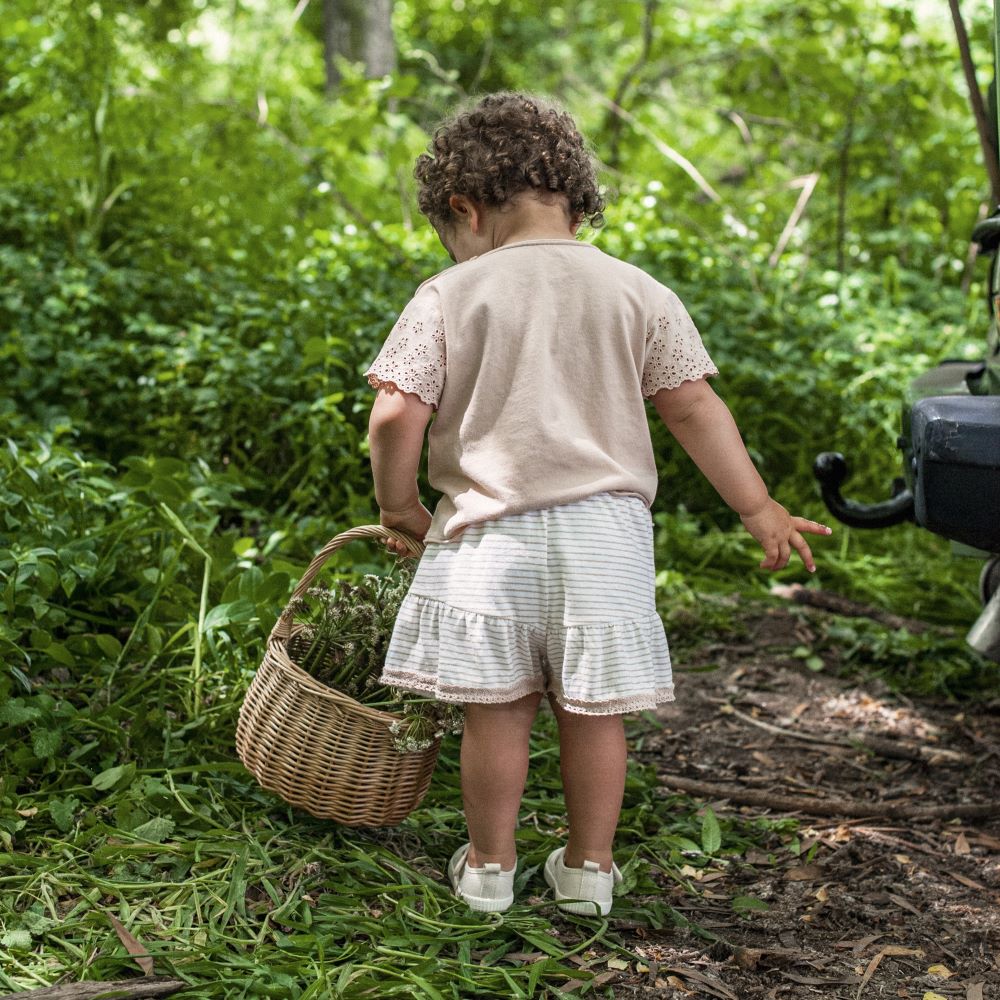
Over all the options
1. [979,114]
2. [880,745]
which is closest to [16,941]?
[880,745]

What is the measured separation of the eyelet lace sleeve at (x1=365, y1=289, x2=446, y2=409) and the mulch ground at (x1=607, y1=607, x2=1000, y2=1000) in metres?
1.05

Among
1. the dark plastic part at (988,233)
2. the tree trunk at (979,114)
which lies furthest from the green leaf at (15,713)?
the tree trunk at (979,114)

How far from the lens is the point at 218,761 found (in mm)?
2604

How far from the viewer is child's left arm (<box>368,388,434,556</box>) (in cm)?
211

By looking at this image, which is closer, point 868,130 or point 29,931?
point 29,931

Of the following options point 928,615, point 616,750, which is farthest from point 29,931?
point 928,615

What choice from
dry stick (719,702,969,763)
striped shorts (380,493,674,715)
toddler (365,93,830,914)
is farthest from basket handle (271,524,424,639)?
dry stick (719,702,969,763)

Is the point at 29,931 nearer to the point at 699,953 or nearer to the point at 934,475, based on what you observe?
the point at 699,953

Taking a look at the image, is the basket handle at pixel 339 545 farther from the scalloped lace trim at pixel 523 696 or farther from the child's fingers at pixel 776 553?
the child's fingers at pixel 776 553

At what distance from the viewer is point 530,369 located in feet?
6.83

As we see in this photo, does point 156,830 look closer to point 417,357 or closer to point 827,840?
point 417,357

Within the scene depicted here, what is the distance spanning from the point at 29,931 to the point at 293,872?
0.47 metres

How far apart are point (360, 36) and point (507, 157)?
24.0 ft

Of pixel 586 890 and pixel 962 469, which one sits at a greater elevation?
pixel 962 469
